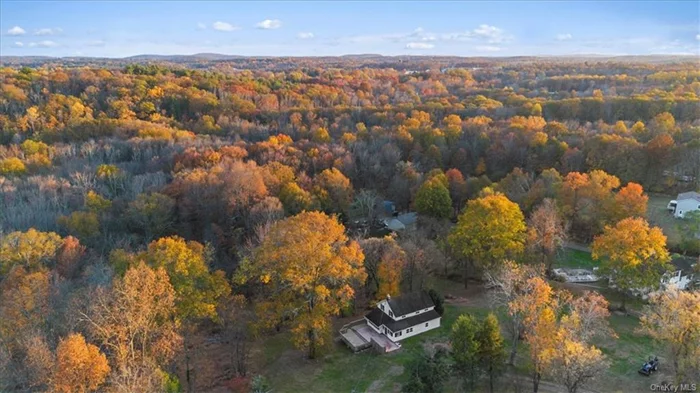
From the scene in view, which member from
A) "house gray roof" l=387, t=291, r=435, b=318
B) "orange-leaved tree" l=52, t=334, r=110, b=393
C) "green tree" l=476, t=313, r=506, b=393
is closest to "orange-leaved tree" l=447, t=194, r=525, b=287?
"house gray roof" l=387, t=291, r=435, b=318

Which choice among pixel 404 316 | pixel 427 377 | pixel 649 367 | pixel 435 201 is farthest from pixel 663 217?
pixel 427 377

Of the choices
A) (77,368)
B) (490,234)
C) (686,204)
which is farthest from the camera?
(686,204)

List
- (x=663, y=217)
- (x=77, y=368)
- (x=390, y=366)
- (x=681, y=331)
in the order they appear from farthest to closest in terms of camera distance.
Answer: (x=663, y=217)
(x=390, y=366)
(x=681, y=331)
(x=77, y=368)

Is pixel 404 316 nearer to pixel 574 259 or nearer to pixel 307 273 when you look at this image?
pixel 307 273

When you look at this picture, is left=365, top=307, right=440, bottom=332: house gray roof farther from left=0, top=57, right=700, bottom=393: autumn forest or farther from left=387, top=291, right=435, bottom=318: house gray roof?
left=0, top=57, right=700, bottom=393: autumn forest

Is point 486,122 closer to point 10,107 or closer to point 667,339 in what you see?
point 667,339

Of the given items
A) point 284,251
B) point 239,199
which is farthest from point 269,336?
point 239,199
